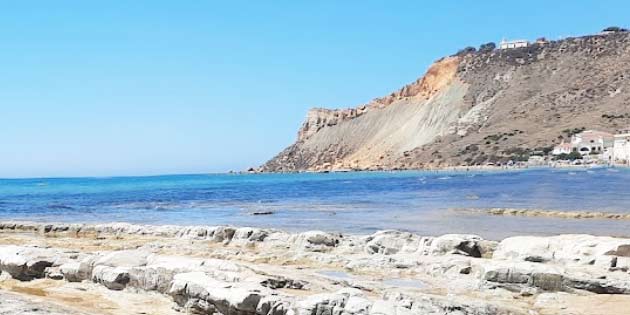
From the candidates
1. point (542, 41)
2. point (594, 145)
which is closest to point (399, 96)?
point (542, 41)

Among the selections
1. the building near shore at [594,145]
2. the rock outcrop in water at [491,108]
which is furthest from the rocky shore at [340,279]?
the rock outcrop in water at [491,108]

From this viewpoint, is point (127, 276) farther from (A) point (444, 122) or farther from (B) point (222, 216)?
(A) point (444, 122)

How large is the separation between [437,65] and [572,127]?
41.0m

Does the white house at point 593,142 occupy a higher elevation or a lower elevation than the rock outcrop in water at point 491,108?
lower

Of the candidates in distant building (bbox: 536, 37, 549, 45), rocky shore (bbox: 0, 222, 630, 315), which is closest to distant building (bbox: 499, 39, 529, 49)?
distant building (bbox: 536, 37, 549, 45)

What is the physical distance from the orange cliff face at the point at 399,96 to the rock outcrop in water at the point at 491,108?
0.27m

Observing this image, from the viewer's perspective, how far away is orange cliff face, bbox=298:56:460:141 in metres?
140

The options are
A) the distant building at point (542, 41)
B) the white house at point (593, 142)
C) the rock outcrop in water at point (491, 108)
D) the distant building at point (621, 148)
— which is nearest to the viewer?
the distant building at point (621, 148)

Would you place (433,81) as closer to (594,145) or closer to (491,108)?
(491,108)

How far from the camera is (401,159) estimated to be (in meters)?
129

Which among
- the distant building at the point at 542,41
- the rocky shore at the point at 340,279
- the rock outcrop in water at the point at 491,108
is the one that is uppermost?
the distant building at the point at 542,41

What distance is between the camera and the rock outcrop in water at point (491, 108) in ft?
364

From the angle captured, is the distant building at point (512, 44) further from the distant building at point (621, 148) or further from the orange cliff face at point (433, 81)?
the distant building at point (621, 148)

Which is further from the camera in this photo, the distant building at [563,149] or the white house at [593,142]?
the distant building at [563,149]
